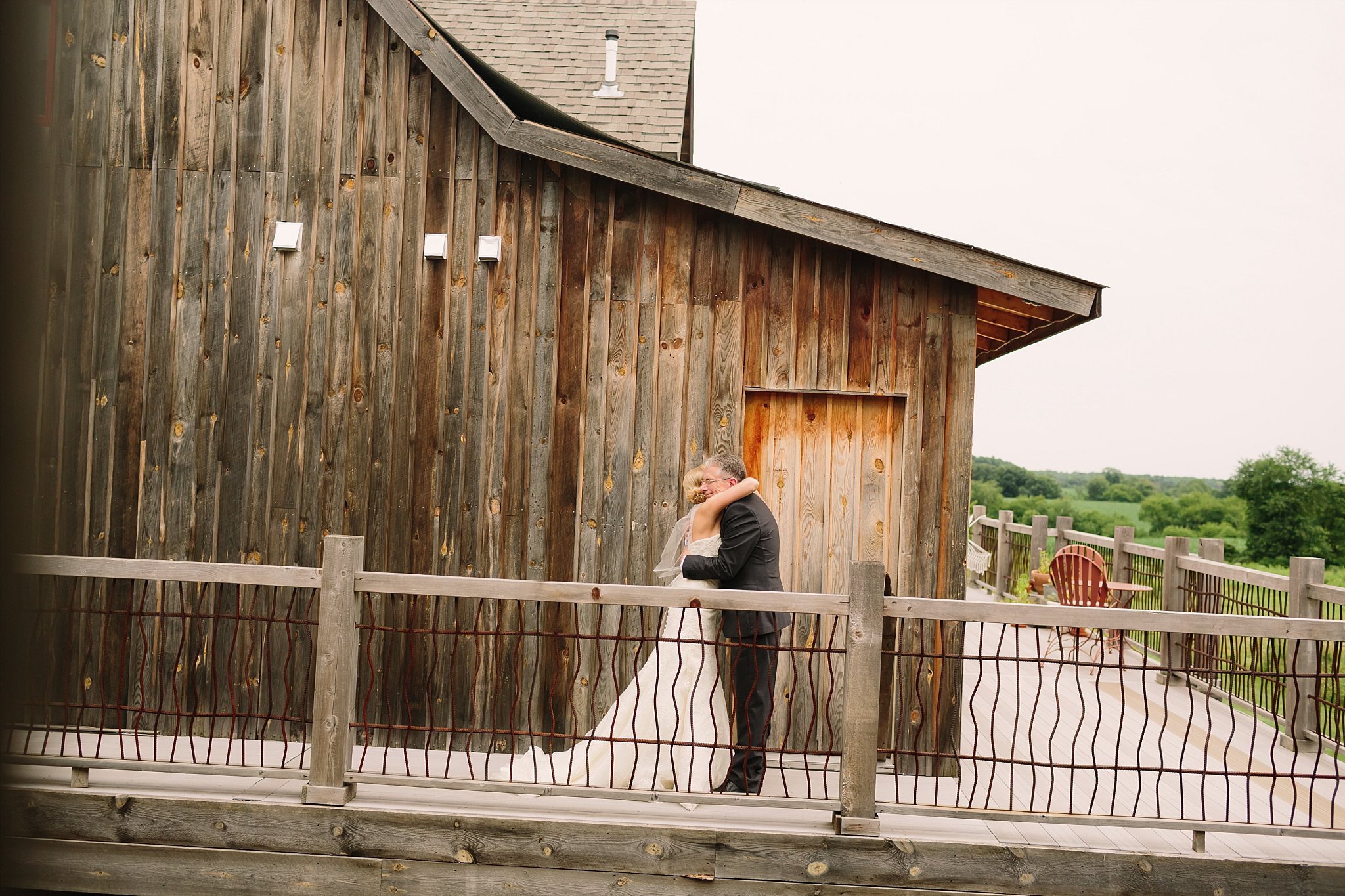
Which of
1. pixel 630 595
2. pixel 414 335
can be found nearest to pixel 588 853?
pixel 630 595

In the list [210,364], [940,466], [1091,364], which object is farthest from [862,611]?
[1091,364]

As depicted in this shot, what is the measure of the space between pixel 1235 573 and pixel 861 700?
5536mm

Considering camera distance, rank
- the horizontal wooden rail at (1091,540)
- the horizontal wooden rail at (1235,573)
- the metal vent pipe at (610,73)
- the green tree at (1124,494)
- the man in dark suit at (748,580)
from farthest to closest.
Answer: the green tree at (1124,494) → the horizontal wooden rail at (1091,540) → the metal vent pipe at (610,73) → the horizontal wooden rail at (1235,573) → the man in dark suit at (748,580)

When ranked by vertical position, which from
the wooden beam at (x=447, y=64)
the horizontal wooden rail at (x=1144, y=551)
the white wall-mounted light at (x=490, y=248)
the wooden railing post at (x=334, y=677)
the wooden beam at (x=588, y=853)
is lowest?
the wooden beam at (x=588, y=853)

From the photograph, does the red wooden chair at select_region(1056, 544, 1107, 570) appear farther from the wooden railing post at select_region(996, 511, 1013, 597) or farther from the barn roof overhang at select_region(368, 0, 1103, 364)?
the barn roof overhang at select_region(368, 0, 1103, 364)

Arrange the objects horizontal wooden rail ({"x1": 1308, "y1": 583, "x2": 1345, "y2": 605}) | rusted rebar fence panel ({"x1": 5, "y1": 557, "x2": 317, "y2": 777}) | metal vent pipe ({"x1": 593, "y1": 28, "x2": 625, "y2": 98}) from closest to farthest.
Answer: rusted rebar fence panel ({"x1": 5, "y1": 557, "x2": 317, "y2": 777}), horizontal wooden rail ({"x1": 1308, "y1": 583, "x2": 1345, "y2": 605}), metal vent pipe ({"x1": 593, "y1": 28, "x2": 625, "y2": 98})

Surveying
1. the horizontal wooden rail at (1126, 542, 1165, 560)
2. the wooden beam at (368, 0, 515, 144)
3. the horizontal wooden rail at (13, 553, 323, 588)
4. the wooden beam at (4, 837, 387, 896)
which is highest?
the wooden beam at (368, 0, 515, 144)

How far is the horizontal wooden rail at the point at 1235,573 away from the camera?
729 centimetres

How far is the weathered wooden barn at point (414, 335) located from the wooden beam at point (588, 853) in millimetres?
1820

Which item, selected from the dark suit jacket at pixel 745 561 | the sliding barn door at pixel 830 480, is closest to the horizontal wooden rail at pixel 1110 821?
the dark suit jacket at pixel 745 561

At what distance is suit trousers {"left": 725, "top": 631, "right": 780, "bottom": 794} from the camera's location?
4766 mm

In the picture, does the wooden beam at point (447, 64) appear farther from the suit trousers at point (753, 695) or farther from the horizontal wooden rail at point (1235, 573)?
the horizontal wooden rail at point (1235, 573)

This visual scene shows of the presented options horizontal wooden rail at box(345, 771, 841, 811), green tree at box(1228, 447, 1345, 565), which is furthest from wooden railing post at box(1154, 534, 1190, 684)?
green tree at box(1228, 447, 1345, 565)

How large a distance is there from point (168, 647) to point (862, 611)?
4.53m
